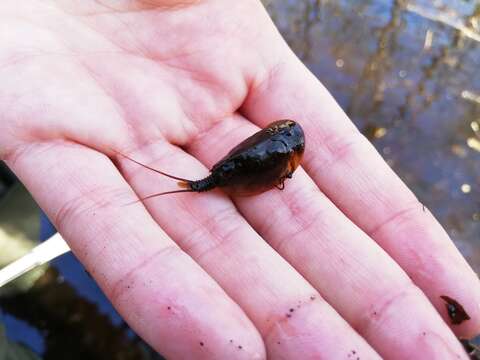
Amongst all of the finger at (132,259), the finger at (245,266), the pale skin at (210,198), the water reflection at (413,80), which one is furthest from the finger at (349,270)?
the water reflection at (413,80)

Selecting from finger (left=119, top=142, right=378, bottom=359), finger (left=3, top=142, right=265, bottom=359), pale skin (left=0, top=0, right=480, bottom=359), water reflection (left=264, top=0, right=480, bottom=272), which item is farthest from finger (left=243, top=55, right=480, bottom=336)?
water reflection (left=264, top=0, right=480, bottom=272)

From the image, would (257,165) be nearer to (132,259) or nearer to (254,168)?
(254,168)

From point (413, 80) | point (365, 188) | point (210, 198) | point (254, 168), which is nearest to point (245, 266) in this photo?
point (210, 198)

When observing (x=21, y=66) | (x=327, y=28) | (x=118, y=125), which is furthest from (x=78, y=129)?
(x=327, y=28)

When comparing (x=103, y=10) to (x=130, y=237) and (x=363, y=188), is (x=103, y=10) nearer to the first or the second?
(x=130, y=237)

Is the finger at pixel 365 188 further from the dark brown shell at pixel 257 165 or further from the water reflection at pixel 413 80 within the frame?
the water reflection at pixel 413 80

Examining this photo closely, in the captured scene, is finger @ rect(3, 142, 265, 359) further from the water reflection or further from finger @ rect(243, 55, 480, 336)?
the water reflection
